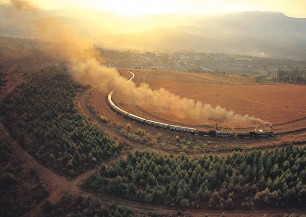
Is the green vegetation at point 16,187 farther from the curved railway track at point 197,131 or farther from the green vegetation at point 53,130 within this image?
the curved railway track at point 197,131

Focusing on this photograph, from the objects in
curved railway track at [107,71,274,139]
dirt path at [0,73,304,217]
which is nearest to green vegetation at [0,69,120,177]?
dirt path at [0,73,304,217]

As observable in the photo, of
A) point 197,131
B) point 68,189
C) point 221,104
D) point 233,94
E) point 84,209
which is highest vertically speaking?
point 233,94

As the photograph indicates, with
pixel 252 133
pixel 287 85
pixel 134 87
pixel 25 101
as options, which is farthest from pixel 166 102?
pixel 287 85

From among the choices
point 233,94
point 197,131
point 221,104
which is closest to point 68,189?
point 197,131

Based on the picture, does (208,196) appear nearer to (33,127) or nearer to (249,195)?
(249,195)

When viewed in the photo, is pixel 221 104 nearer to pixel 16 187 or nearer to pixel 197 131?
pixel 197 131

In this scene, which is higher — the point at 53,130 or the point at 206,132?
the point at 206,132

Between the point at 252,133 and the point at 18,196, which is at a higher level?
the point at 252,133
